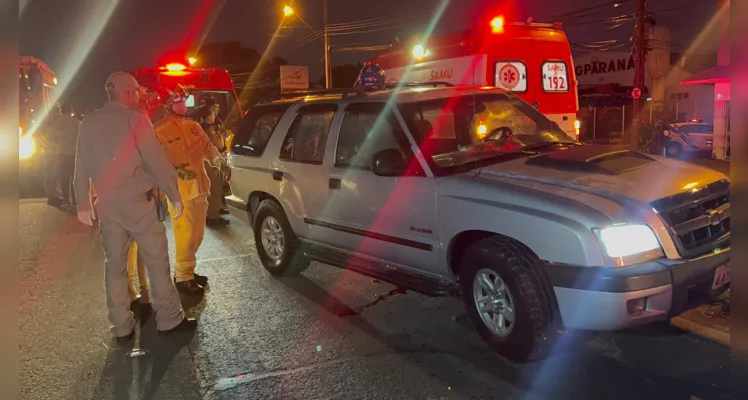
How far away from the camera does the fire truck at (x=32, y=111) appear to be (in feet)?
44.3

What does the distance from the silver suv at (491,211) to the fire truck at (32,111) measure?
9360 millimetres

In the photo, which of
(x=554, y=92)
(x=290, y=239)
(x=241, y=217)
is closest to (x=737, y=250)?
(x=290, y=239)

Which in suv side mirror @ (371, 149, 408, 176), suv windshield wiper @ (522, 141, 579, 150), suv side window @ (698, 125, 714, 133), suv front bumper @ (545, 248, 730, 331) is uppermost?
suv side window @ (698, 125, 714, 133)

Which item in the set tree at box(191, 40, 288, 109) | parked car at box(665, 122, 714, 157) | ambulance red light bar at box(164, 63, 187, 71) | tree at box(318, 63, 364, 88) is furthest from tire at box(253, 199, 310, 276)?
tree at box(191, 40, 288, 109)

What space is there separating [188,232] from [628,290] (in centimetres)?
403

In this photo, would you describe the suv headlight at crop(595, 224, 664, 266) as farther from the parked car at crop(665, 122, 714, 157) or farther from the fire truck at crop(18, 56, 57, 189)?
the parked car at crop(665, 122, 714, 157)

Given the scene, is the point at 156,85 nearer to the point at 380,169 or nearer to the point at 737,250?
the point at 380,169

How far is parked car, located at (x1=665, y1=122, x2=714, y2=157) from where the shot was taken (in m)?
20.1

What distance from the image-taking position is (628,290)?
339cm

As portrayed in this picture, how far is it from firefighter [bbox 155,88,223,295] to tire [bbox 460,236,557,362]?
2.95 metres

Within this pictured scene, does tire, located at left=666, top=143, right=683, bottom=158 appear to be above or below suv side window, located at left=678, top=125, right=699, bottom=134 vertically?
below

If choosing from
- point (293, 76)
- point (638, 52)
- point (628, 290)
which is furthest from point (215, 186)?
point (638, 52)

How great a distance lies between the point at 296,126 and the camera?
6.11m

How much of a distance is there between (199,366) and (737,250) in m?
3.62
